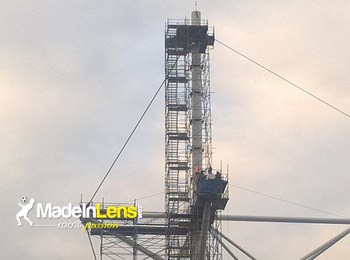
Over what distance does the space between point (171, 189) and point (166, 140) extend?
6.27 meters

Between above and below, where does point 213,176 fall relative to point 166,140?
below

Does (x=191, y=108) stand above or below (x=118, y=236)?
above

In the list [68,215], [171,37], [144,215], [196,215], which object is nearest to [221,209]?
[196,215]

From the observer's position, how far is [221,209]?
103688 mm

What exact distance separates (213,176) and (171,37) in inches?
998

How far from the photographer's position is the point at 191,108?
375ft

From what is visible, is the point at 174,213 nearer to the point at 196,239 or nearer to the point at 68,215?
the point at 196,239

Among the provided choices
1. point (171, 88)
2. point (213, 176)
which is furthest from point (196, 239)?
point (171, 88)

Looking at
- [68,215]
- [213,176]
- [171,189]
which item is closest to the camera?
[213,176]

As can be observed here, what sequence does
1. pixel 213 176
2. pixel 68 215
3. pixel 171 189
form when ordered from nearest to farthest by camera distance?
pixel 213 176 < pixel 68 215 < pixel 171 189

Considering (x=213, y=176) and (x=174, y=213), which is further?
(x=174, y=213)

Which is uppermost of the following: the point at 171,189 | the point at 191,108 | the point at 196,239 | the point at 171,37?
the point at 171,37

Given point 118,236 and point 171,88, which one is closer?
point 118,236

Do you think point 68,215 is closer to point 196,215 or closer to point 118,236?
point 118,236
